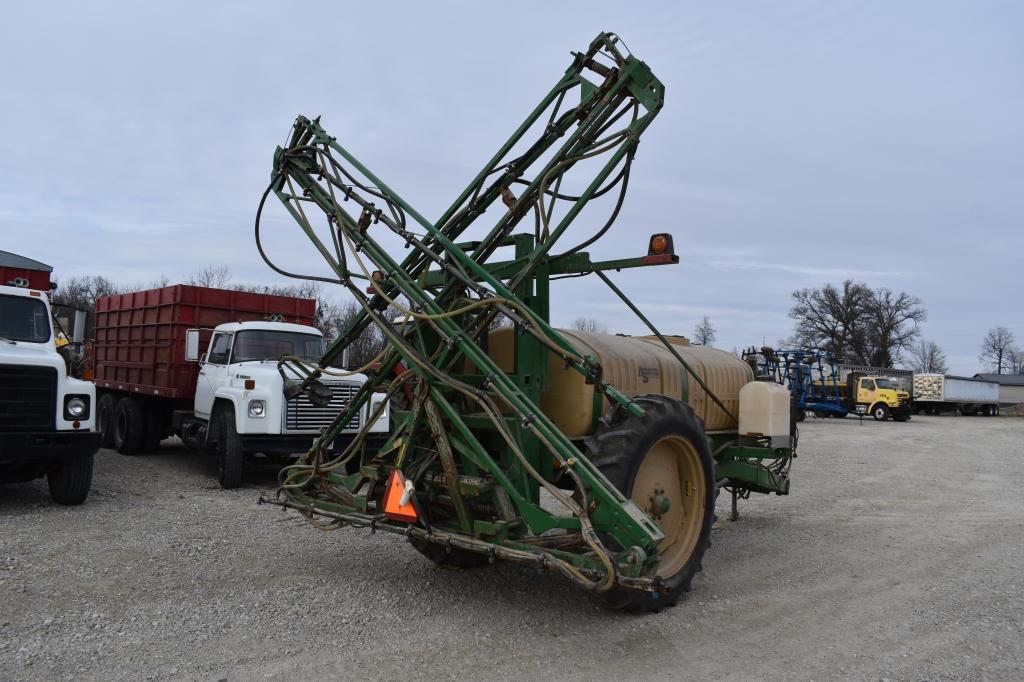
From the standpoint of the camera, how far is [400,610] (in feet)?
17.4

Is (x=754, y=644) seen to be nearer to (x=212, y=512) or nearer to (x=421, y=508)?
(x=421, y=508)

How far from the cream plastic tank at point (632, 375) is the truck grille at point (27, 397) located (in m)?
5.22

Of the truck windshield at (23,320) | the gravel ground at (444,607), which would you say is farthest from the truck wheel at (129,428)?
the truck windshield at (23,320)

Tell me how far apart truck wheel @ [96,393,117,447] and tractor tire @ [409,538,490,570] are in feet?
34.2

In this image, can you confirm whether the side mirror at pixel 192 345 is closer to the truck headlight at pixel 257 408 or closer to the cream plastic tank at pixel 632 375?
the truck headlight at pixel 257 408

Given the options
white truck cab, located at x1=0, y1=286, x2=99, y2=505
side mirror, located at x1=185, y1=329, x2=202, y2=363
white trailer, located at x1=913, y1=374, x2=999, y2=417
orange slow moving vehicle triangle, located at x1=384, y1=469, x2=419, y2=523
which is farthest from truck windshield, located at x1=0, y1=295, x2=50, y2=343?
white trailer, located at x1=913, y1=374, x2=999, y2=417

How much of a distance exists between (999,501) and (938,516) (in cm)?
218

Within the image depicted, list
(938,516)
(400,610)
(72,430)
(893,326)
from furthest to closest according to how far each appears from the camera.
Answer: (893,326) → (938,516) → (72,430) → (400,610)

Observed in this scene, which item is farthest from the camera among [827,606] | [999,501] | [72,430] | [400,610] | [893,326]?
[893,326]

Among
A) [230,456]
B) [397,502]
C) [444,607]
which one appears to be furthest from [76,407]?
[444,607]

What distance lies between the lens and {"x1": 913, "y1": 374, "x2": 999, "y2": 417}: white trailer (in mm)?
48531

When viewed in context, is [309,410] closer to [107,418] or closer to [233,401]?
[233,401]

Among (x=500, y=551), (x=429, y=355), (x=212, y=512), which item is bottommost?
(x=212, y=512)

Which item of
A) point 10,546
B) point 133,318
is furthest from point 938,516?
point 133,318
